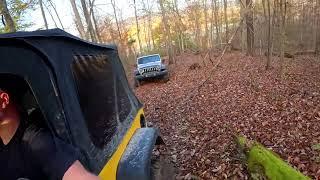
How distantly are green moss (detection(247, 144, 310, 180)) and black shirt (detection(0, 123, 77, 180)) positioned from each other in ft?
Result: 11.7

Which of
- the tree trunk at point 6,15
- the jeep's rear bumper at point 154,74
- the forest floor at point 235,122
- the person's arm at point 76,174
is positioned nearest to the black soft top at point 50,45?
the person's arm at point 76,174

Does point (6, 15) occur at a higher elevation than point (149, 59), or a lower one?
higher

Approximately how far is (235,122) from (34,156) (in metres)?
7.51

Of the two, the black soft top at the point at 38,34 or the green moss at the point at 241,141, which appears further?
the green moss at the point at 241,141

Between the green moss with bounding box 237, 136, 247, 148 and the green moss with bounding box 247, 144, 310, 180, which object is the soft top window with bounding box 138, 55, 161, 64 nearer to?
the green moss with bounding box 237, 136, 247, 148

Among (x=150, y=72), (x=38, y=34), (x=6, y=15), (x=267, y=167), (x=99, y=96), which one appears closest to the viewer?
(x=38, y=34)

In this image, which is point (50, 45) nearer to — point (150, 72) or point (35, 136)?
point (35, 136)

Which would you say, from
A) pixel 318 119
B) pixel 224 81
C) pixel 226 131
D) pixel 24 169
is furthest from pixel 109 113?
pixel 224 81

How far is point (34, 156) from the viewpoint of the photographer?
1.89m

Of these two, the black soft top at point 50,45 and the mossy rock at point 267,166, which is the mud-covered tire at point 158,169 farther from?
the mossy rock at point 267,166

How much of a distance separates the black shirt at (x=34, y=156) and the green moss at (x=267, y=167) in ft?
11.7

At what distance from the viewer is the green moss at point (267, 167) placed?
479 cm

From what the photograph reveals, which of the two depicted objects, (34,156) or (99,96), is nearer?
(34,156)

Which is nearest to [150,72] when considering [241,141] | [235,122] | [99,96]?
[235,122]
